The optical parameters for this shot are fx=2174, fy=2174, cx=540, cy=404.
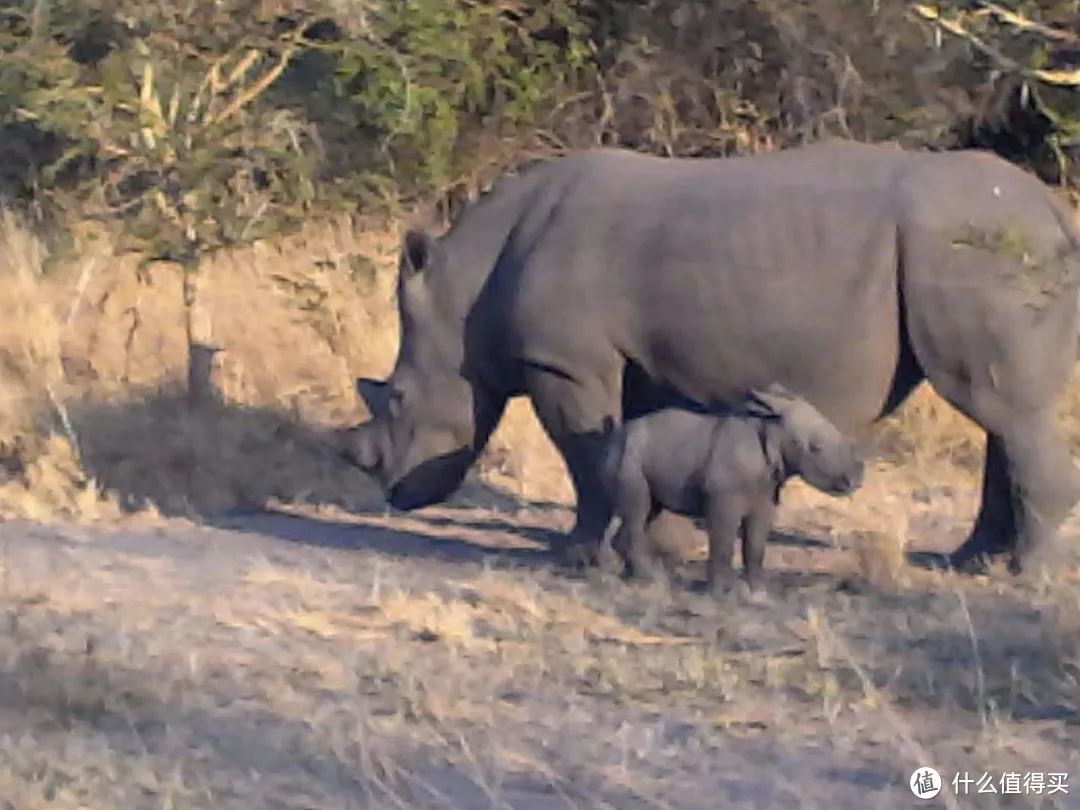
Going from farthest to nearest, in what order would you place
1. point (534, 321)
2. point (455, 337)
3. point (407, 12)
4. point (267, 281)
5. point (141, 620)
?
point (267, 281), point (407, 12), point (455, 337), point (534, 321), point (141, 620)

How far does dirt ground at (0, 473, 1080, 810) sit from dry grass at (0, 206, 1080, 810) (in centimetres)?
1

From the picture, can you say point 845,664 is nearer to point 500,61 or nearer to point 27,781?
point 27,781

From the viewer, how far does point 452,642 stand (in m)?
6.76

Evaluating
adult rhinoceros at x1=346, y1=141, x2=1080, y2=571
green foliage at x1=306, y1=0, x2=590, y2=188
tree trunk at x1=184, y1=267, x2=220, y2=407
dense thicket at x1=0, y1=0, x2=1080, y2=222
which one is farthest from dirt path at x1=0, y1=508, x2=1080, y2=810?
green foliage at x1=306, y1=0, x2=590, y2=188

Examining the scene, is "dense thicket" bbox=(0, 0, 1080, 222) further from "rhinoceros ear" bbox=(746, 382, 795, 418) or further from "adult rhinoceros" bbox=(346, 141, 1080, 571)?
"rhinoceros ear" bbox=(746, 382, 795, 418)

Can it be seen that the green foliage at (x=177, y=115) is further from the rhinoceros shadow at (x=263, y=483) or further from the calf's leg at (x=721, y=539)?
the calf's leg at (x=721, y=539)

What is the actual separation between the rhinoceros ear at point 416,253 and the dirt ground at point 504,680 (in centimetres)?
113

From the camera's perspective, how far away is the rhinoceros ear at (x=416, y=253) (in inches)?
341

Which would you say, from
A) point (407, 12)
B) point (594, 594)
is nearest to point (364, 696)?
point (594, 594)

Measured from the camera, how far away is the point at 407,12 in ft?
35.8

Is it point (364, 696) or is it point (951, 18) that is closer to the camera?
point (364, 696)

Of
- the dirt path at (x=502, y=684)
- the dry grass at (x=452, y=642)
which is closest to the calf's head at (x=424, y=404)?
the dry grass at (x=452, y=642)

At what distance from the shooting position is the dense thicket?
10672 mm

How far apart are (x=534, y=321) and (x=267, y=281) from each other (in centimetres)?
506
